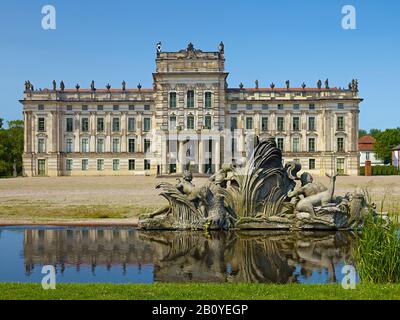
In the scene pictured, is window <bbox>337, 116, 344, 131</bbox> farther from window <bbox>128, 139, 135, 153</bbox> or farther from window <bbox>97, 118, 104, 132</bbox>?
window <bbox>97, 118, 104, 132</bbox>

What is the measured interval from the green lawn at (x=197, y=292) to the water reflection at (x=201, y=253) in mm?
1160

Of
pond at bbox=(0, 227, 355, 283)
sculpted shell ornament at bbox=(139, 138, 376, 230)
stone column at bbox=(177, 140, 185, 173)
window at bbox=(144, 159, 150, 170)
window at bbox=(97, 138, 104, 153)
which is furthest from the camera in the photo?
window at bbox=(97, 138, 104, 153)

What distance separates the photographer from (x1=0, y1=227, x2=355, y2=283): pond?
380 inches

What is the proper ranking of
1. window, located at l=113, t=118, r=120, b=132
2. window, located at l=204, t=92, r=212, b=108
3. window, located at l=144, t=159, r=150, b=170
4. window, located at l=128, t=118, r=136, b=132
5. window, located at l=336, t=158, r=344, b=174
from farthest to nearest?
window, located at l=113, t=118, r=120, b=132 → window, located at l=128, t=118, r=136, b=132 → window, located at l=144, t=159, r=150, b=170 → window, located at l=336, t=158, r=344, b=174 → window, located at l=204, t=92, r=212, b=108

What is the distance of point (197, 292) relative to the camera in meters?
7.71

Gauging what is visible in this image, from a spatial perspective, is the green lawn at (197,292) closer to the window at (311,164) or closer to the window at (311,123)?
the window at (311,164)

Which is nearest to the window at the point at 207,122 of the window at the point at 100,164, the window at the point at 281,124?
the window at the point at 281,124

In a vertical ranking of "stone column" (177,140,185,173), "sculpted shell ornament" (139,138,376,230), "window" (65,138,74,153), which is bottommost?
"sculpted shell ornament" (139,138,376,230)

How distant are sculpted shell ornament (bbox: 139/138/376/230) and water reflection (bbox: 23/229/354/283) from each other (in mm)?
553

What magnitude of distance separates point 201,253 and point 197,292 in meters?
4.08

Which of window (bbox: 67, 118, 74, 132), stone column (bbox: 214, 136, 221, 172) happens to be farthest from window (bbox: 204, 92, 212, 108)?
window (bbox: 67, 118, 74, 132)

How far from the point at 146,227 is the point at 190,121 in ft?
174

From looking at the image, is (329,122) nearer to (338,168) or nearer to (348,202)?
(338,168)

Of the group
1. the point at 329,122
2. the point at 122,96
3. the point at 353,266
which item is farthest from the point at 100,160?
the point at 353,266
